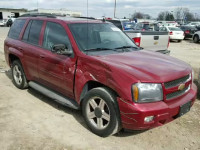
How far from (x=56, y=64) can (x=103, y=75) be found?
118 centimetres

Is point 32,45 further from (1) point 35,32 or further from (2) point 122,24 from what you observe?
(2) point 122,24

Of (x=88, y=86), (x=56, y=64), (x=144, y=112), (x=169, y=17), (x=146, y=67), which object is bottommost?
(x=144, y=112)

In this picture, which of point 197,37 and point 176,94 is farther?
point 197,37

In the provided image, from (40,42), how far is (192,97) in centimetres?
311

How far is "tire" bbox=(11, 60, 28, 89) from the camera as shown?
17.9ft

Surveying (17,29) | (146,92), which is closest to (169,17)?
(17,29)

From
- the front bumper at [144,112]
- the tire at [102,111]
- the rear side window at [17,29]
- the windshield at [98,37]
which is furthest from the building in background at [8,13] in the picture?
the front bumper at [144,112]

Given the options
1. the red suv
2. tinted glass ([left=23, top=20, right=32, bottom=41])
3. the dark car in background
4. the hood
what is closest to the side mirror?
the red suv

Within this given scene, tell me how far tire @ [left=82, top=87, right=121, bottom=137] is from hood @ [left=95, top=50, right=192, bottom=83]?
428 millimetres

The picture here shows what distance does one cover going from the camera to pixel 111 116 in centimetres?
322

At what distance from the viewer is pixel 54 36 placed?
14.3ft

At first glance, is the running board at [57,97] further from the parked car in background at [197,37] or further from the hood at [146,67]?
the parked car in background at [197,37]

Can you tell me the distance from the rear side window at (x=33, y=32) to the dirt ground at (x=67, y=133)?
142 cm

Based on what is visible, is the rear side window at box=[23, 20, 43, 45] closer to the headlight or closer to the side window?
the side window
